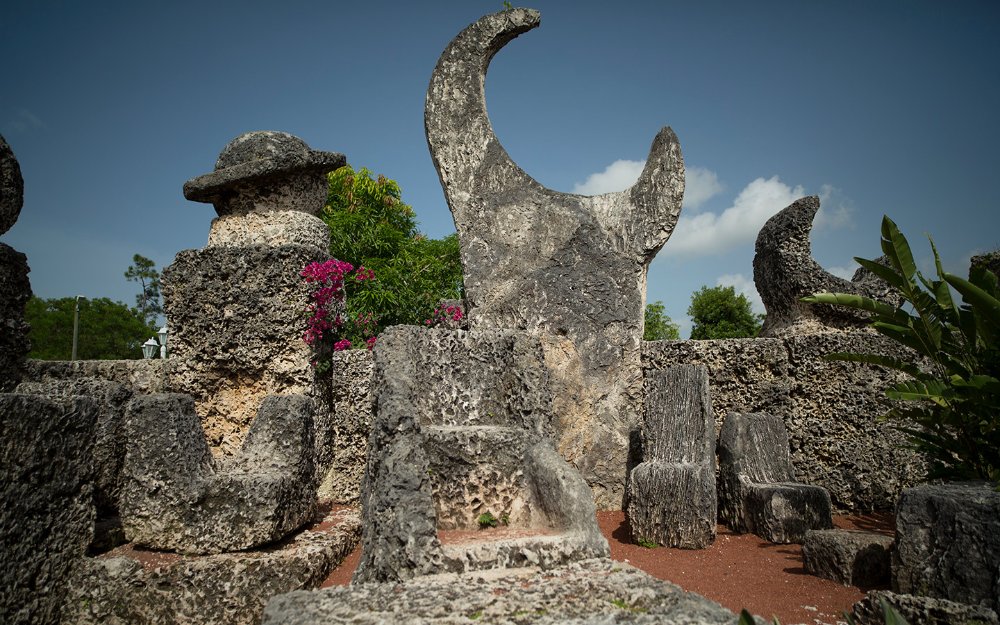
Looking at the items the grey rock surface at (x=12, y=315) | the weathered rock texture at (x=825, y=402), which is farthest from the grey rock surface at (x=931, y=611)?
the grey rock surface at (x=12, y=315)

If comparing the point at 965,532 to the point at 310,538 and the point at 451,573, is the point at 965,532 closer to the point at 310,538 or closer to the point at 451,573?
the point at 451,573

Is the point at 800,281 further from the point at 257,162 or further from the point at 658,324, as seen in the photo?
the point at 658,324

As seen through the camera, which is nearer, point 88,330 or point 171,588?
point 171,588

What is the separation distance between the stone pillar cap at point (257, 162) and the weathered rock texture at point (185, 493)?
255 centimetres

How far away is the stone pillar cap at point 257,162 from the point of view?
5941mm

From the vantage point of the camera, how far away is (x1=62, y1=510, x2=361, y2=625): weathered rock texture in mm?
3666

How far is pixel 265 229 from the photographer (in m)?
6.02

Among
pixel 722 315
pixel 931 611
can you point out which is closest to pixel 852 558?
pixel 931 611

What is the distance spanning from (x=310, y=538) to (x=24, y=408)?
1.91 meters

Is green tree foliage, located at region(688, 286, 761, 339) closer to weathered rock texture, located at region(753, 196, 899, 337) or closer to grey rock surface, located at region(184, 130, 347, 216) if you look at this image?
weathered rock texture, located at region(753, 196, 899, 337)

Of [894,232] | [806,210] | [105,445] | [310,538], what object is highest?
[806,210]

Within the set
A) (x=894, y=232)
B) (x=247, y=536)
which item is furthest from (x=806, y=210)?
(x=247, y=536)

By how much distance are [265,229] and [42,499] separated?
3.12 metres

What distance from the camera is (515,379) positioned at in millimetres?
4145
